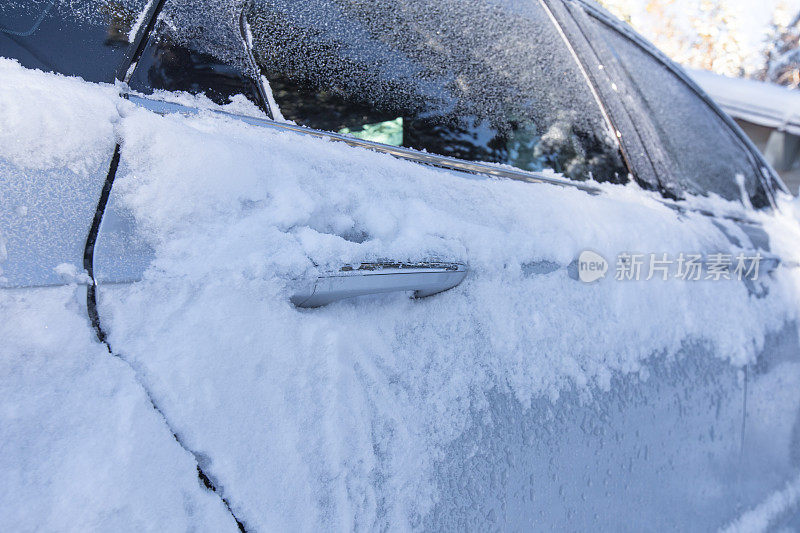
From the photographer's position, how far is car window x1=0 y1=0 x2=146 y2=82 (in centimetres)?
78

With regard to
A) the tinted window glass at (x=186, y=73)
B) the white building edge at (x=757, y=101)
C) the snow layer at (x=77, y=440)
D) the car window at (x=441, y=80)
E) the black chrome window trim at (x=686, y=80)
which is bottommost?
the snow layer at (x=77, y=440)

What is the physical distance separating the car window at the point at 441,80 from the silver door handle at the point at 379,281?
0.33 m

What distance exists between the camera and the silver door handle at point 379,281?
80 cm

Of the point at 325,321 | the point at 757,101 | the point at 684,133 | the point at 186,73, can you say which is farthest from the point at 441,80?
the point at 757,101

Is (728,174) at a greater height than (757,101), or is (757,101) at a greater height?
(757,101)

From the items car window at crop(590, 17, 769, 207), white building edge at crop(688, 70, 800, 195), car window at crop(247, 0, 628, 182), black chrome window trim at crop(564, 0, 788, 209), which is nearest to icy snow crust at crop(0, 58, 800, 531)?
car window at crop(247, 0, 628, 182)

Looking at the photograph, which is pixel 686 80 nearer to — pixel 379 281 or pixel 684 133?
pixel 684 133

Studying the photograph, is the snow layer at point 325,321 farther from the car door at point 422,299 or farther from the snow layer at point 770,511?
the snow layer at point 770,511

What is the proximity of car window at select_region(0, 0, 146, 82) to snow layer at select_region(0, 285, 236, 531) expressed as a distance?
0.36 metres

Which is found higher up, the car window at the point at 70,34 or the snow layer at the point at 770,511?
the car window at the point at 70,34

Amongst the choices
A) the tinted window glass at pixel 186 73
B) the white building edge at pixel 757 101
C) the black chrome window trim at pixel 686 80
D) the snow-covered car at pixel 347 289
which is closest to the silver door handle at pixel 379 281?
the snow-covered car at pixel 347 289

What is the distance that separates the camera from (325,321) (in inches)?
32.1

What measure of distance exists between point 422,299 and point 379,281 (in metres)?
0.12

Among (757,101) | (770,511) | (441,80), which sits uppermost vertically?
(757,101)
